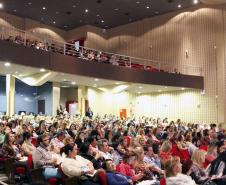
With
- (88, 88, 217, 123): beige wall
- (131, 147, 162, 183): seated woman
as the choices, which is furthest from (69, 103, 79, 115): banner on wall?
(131, 147, 162, 183): seated woman

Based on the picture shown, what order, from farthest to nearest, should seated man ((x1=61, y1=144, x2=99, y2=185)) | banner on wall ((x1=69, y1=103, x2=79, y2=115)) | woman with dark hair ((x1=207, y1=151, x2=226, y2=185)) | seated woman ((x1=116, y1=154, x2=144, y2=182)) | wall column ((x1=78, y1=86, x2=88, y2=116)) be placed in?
1. banner on wall ((x1=69, y1=103, x2=79, y2=115))
2. wall column ((x1=78, y1=86, x2=88, y2=116))
3. seated woman ((x1=116, y1=154, x2=144, y2=182))
4. woman with dark hair ((x1=207, y1=151, x2=226, y2=185))
5. seated man ((x1=61, y1=144, x2=99, y2=185))

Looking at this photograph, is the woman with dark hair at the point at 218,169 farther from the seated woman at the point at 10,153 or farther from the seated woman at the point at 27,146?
the seated woman at the point at 27,146

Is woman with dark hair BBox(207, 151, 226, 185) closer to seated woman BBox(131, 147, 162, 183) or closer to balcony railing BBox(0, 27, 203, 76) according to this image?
seated woman BBox(131, 147, 162, 183)

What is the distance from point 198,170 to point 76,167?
1.83 m

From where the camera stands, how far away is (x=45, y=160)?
5910mm

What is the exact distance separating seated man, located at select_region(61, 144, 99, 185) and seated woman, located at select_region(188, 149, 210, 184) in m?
1.48

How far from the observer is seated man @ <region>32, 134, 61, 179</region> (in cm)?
533

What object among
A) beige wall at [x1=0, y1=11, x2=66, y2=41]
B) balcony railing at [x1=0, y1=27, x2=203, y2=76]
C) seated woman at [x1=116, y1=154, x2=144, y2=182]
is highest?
beige wall at [x1=0, y1=11, x2=66, y2=41]

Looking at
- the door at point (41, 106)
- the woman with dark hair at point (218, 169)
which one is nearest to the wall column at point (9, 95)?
the door at point (41, 106)

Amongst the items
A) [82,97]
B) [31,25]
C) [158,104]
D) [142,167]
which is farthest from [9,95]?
[142,167]

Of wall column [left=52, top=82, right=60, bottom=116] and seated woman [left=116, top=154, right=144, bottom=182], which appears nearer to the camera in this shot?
seated woman [left=116, top=154, right=144, bottom=182]

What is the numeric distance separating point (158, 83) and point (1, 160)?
14035 millimetres

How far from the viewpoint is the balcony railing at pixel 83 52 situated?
15.4m

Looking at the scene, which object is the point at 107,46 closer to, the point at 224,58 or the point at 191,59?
the point at 191,59
